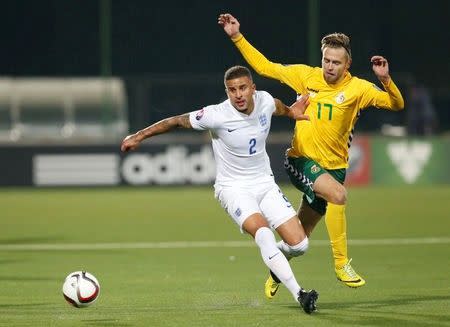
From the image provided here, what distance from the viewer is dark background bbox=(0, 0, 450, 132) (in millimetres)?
24328

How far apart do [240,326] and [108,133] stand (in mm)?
15517

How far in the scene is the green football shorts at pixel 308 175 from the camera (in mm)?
10555

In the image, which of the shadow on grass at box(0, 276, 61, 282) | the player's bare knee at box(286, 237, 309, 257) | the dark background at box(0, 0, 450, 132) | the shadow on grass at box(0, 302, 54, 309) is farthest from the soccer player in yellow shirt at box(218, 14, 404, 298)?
the dark background at box(0, 0, 450, 132)

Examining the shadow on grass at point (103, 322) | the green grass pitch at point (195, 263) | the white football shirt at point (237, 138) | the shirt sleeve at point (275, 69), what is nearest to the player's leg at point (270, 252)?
the green grass pitch at point (195, 263)

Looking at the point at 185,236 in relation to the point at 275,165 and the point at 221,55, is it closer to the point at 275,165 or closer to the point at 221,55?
the point at 275,165

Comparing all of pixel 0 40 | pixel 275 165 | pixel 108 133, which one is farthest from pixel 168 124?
pixel 0 40

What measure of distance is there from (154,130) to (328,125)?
5.93 ft

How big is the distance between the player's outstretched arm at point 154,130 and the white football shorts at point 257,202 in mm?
647

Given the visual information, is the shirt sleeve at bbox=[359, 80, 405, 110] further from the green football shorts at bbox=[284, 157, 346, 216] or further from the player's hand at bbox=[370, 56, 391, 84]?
the green football shorts at bbox=[284, 157, 346, 216]

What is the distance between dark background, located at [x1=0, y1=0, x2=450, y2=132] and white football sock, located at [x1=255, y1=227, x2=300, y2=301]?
1400cm

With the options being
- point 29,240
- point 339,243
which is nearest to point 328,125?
point 339,243

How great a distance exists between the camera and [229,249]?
14672 millimetres

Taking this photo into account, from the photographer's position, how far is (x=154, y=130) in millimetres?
9672

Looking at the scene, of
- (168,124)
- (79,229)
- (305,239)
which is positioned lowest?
(79,229)
